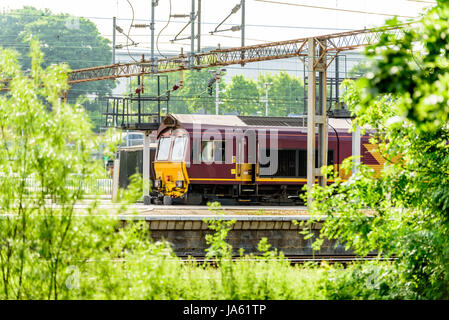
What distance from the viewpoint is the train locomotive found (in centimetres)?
2441

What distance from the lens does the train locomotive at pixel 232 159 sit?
24406 millimetres

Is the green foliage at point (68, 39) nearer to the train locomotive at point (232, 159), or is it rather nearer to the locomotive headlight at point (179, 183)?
the train locomotive at point (232, 159)

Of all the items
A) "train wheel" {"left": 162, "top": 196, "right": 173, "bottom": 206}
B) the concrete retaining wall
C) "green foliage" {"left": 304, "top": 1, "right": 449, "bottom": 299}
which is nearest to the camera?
"green foliage" {"left": 304, "top": 1, "right": 449, "bottom": 299}

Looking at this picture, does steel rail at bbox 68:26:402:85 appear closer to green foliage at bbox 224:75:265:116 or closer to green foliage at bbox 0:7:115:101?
green foliage at bbox 0:7:115:101

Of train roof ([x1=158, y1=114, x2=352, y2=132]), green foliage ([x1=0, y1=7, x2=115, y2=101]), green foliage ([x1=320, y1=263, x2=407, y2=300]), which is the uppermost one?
green foliage ([x1=0, y1=7, x2=115, y2=101])

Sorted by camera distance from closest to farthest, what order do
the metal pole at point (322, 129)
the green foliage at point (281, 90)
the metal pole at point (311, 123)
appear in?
1. the metal pole at point (311, 123)
2. the metal pole at point (322, 129)
3. the green foliage at point (281, 90)

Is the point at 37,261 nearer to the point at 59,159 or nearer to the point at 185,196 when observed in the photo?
the point at 59,159

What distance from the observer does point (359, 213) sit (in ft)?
28.0

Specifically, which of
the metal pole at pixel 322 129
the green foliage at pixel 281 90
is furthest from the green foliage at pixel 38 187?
the green foliage at pixel 281 90

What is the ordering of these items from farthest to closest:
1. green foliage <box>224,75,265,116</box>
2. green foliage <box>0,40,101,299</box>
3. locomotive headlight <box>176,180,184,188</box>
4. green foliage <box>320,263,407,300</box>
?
green foliage <box>224,75,265,116</box> → locomotive headlight <box>176,180,184,188</box> → green foliage <box>320,263,407,300</box> → green foliage <box>0,40,101,299</box>

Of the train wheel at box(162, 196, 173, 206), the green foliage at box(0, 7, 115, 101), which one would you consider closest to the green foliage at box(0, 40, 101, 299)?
the train wheel at box(162, 196, 173, 206)

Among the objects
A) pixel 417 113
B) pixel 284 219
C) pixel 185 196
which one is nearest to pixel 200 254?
pixel 284 219

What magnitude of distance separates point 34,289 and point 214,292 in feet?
6.26

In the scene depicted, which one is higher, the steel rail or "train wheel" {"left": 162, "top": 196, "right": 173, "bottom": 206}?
the steel rail
